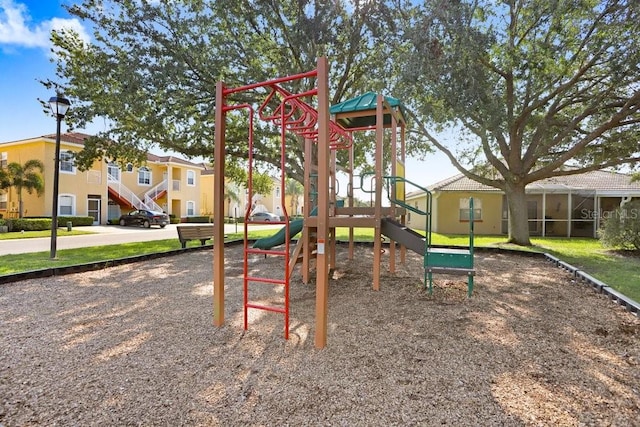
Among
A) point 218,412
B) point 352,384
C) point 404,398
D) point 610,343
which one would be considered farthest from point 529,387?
point 218,412

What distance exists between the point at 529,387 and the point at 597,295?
13.6ft

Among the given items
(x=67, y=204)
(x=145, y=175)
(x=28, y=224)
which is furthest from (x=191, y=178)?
(x=28, y=224)

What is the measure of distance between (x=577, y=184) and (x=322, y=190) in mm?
19771

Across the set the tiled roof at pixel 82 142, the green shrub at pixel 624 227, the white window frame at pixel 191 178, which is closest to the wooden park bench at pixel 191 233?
the green shrub at pixel 624 227

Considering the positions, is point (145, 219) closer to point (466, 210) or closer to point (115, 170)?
point (115, 170)

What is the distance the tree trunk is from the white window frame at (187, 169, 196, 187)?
28.3m

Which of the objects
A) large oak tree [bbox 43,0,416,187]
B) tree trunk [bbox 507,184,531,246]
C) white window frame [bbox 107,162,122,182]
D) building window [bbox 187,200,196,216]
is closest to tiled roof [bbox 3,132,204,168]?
white window frame [bbox 107,162,122,182]

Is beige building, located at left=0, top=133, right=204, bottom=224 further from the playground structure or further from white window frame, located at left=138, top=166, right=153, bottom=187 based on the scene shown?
the playground structure

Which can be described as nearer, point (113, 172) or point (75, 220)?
point (75, 220)

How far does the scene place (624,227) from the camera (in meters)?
11.0

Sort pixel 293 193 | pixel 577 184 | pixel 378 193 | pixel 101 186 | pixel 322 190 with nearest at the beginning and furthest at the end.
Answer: pixel 322 190, pixel 378 193, pixel 577 184, pixel 101 186, pixel 293 193

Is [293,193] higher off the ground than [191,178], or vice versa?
[191,178]

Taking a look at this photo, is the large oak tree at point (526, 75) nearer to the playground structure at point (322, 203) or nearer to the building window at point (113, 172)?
the playground structure at point (322, 203)

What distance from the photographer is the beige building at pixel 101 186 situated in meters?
22.8
